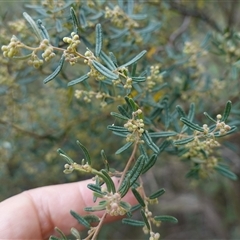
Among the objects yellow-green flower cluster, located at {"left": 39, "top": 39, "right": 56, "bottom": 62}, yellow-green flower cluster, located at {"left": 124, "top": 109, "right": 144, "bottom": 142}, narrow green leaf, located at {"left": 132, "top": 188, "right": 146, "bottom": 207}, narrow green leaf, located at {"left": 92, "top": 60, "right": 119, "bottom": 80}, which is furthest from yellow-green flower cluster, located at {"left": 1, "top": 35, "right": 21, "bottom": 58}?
narrow green leaf, located at {"left": 132, "top": 188, "right": 146, "bottom": 207}

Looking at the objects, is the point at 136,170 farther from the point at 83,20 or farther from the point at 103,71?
the point at 83,20

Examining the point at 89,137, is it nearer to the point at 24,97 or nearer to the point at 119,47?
the point at 24,97

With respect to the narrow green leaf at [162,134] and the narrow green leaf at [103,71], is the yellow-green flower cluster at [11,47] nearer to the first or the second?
the narrow green leaf at [103,71]

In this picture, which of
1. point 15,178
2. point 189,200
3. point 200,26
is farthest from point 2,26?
point 189,200

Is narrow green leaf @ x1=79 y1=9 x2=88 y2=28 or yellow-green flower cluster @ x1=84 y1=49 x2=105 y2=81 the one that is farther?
narrow green leaf @ x1=79 y1=9 x2=88 y2=28

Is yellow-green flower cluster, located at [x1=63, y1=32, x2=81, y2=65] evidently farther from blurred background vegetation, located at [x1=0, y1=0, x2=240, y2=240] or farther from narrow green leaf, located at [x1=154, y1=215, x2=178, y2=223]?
narrow green leaf, located at [x1=154, y1=215, x2=178, y2=223]

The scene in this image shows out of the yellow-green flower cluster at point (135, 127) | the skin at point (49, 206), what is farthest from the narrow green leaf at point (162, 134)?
the skin at point (49, 206)

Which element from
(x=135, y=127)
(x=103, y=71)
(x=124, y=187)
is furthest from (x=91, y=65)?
(x=124, y=187)

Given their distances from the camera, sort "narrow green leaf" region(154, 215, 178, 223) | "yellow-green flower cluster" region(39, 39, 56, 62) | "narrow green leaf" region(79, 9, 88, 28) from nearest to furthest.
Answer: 1. "yellow-green flower cluster" region(39, 39, 56, 62)
2. "narrow green leaf" region(154, 215, 178, 223)
3. "narrow green leaf" region(79, 9, 88, 28)
